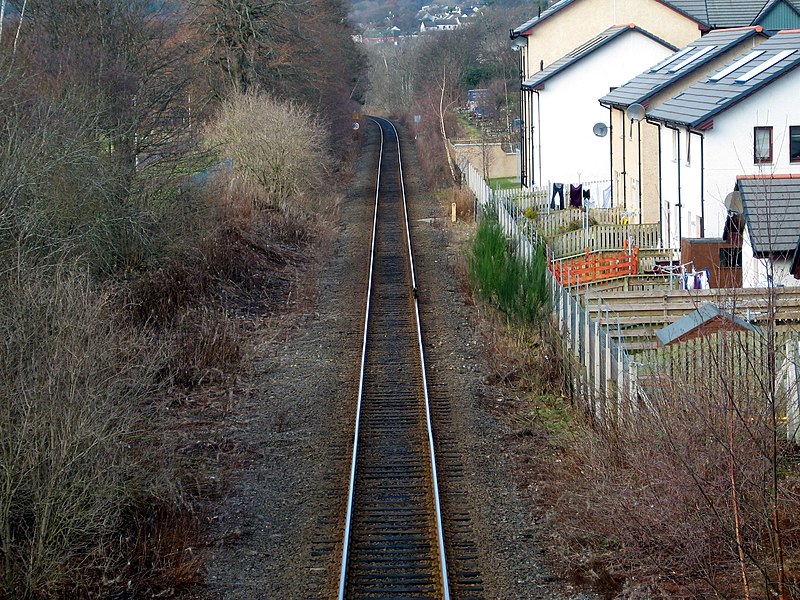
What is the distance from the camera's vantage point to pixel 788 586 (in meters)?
7.45

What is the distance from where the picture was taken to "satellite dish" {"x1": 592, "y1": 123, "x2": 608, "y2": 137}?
33406mm

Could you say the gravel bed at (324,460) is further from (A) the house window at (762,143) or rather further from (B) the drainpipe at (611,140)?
(B) the drainpipe at (611,140)

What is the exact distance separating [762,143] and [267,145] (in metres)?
14.4

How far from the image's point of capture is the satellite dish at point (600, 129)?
110 feet

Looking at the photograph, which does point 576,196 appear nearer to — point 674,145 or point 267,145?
point 674,145

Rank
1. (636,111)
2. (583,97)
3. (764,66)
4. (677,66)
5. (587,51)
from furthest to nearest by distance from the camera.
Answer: (583,97) < (587,51) < (677,66) < (636,111) < (764,66)

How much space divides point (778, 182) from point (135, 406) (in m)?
14.9

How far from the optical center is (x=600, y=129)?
3338 cm

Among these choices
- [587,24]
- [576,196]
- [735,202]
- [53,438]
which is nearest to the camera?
[53,438]

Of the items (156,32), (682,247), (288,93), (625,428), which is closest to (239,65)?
(288,93)

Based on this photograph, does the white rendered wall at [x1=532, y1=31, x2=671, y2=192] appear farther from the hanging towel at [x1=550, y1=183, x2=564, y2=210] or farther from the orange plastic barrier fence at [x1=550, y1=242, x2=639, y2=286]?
the orange plastic barrier fence at [x1=550, y1=242, x2=639, y2=286]

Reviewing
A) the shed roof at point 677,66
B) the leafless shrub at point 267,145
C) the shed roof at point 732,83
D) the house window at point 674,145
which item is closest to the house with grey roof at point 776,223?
the shed roof at point 732,83

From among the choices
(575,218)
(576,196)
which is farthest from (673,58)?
(575,218)

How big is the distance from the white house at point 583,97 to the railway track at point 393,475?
16.8 meters
